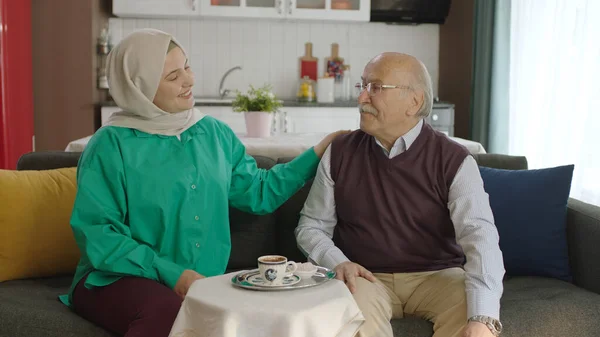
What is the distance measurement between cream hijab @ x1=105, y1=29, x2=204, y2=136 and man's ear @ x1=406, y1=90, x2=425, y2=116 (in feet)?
2.40

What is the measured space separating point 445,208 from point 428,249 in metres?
0.14

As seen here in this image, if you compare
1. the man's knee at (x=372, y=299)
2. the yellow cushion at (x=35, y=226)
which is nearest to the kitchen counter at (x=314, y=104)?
the yellow cushion at (x=35, y=226)

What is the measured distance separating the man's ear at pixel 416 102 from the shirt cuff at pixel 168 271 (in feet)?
2.77

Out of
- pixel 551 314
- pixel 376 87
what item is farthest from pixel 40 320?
pixel 551 314

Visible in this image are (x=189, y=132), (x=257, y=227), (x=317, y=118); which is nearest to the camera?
(x=189, y=132)

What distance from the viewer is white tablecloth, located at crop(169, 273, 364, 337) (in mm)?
1580

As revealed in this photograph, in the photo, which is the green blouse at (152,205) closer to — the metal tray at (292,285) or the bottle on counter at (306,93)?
the metal tray at (292,285)

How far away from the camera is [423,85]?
2.22m

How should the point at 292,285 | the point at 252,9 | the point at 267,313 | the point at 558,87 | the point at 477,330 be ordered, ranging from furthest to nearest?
the point at 252,9, the point at 558,87, the point at 477,330, the point at 292,285, the point at 267,313

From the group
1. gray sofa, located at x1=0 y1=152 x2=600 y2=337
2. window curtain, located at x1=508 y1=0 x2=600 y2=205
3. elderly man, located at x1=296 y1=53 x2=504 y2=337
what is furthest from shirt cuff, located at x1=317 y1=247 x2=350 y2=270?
window curtain, located at x1=508 y1=0 x2=600 y2=205

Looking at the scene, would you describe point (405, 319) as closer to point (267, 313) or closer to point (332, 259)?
point (332, 259)

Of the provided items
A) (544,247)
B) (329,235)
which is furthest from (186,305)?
(544,247)

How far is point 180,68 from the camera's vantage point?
226 cm

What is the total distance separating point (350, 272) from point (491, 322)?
1.34 feet
